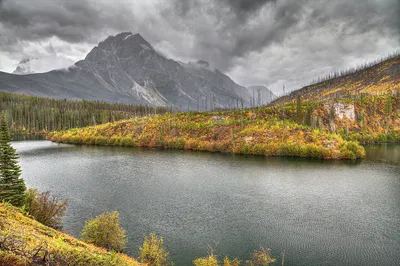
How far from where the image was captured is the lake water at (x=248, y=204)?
94.9ft

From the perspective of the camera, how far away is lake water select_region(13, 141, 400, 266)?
28922mm

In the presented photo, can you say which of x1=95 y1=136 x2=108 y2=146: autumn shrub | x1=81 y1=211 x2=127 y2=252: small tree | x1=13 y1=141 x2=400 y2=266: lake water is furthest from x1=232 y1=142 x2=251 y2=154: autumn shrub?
x1=81 y1=211 x2=127 y2=252: small tree

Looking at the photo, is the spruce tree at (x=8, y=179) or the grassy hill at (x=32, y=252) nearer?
the grassy hill at (x=32, y=252)

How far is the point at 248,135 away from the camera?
102812 mm

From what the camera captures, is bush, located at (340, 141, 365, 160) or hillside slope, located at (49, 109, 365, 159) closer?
bush, located at (340, 141, 365, 160)

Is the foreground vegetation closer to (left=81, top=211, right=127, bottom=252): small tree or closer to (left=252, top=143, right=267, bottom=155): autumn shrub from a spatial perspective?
(left=81, top=211, right=127, bottom=252): small tree

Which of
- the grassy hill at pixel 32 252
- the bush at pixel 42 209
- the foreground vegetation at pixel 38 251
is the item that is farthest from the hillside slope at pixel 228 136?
the grassy hill at pixel 32 252

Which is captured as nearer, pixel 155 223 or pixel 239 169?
pixel 155 223

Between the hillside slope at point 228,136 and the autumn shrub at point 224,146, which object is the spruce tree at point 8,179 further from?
the autumn shrub at point 224,146

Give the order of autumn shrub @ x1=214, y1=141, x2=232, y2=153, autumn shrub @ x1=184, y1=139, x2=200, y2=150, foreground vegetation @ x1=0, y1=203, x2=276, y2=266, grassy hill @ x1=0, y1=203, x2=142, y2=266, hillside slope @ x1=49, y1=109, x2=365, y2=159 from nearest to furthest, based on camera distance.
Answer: grassy hill @ x1=0, y1=203, x2=142, y2=266
foreground vegetation @ x1=0, y1=203, x2=276, y2=266
hillside slope @ x1=49, y1=109, x2=365, y2=159
autumn shrub @ x1=214, y1=141, x2=232, y2=153
autumn shrub @ x1=184, y1=139, x2=200, y2=150

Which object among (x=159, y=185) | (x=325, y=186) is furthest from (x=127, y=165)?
(x=325, y=186)

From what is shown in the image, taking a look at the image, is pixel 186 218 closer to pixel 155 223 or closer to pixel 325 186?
pixel 155 223

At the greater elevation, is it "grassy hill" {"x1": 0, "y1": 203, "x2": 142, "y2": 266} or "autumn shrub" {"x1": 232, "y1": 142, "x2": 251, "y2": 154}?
"autumn shrub" {"x1": 232, "y1": 142, "x2": 251, "y2": 154}

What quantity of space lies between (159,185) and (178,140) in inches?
2332
